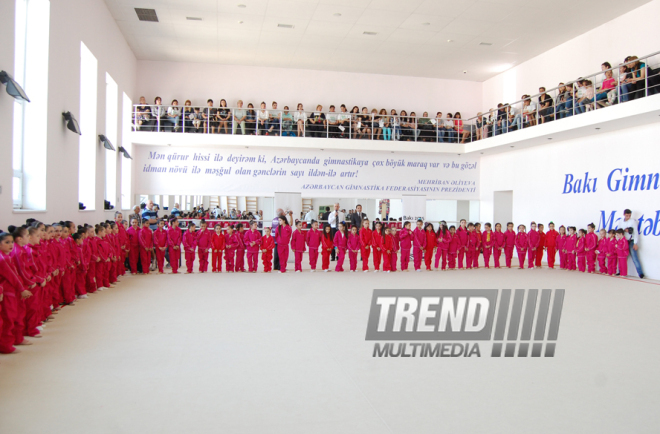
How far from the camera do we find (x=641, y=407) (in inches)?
140

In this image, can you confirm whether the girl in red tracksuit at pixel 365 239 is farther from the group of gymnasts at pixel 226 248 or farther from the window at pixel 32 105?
the window at pixel 32 105

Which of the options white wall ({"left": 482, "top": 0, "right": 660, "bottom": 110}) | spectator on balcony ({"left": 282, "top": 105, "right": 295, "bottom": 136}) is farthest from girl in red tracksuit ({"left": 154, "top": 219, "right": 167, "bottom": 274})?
white wall ({"left": 482, "top": 0, "right": 660, "bottom": 110})

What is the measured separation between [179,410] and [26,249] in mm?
3295

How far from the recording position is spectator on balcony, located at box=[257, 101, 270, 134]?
16.0 meters

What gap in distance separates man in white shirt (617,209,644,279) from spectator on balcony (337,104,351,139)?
8.75 m

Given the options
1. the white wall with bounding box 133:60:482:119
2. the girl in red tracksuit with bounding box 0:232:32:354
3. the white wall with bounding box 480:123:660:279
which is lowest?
the girl in red tracksuit with bounding box 0:232:32:354

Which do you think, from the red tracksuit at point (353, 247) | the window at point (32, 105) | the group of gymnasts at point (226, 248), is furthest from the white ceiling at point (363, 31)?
the red tracksuit at point (353, 247)

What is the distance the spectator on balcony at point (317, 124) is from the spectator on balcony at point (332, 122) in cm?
19

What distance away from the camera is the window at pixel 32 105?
7.82m

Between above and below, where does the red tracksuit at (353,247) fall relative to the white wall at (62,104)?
below

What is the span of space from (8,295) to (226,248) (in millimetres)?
6352

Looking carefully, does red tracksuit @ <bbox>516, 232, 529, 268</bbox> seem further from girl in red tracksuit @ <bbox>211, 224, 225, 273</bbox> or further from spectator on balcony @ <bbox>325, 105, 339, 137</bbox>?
girl in red tracksuit @ <bbox>211, 224, 225, 273</bbox>

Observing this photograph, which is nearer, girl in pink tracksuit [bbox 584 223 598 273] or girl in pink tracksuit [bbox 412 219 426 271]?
girl in pink tracksuit [bbox 584 223 598 273]

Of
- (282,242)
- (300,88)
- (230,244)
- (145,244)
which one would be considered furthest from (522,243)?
(300,88)
